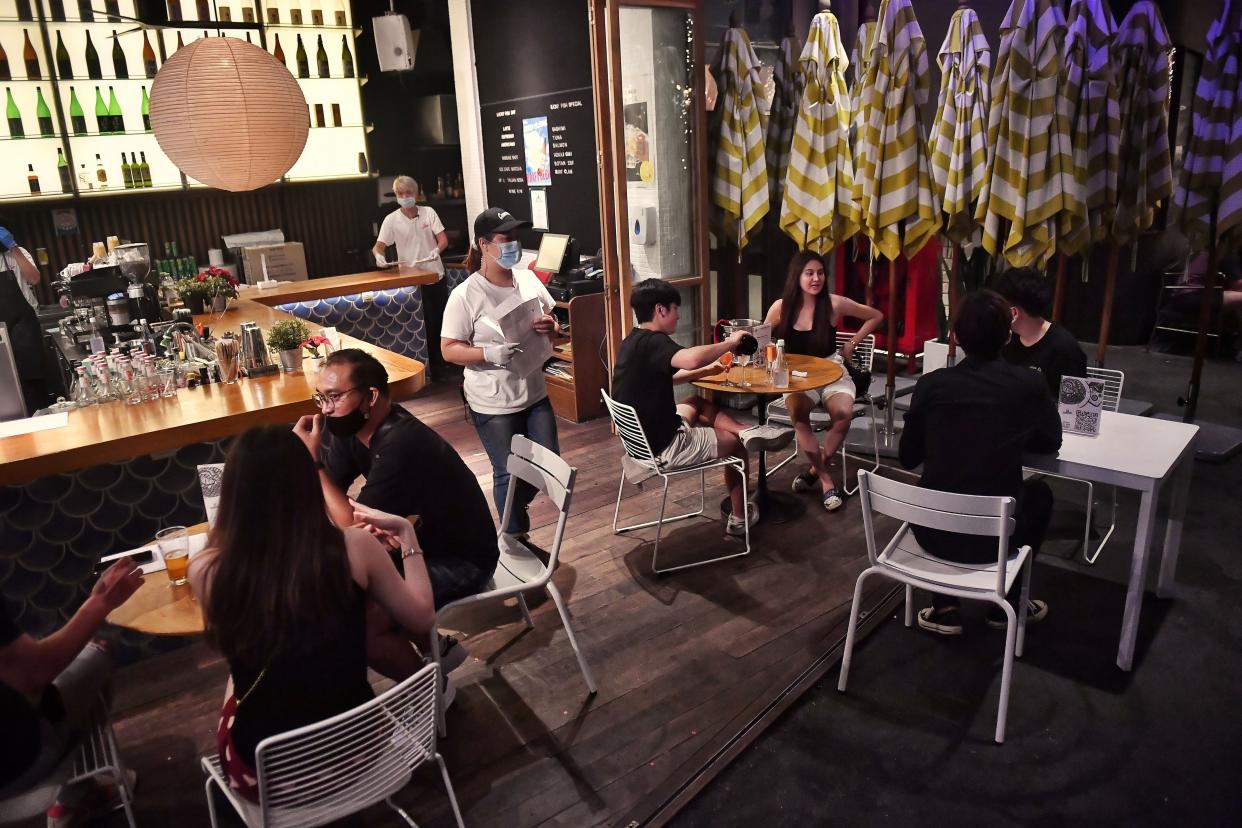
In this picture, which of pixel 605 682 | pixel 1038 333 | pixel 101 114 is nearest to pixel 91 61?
pixel 101 114

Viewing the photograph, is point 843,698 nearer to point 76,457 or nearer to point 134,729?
point 134,729

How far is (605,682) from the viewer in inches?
121

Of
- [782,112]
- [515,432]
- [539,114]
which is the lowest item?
[515,432]

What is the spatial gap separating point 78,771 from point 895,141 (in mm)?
4927

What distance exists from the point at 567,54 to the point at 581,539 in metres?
4.46

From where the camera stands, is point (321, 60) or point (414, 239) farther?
point (321, 60)

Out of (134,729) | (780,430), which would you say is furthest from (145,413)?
(780,430)

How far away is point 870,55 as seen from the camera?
525 cm

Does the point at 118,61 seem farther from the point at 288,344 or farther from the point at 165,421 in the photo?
the point at 165,421

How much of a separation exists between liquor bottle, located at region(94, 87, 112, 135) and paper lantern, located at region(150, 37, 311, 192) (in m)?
3.94

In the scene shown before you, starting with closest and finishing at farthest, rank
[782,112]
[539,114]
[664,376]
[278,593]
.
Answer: [278,593] < [664,376] < [782,112] < [539,114]

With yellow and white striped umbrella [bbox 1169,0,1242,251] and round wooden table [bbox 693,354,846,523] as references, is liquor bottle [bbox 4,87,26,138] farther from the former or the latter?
yellow and white striped umbrella [bbox 1169,0,1242,251]

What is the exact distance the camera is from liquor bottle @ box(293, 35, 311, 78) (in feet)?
24.6

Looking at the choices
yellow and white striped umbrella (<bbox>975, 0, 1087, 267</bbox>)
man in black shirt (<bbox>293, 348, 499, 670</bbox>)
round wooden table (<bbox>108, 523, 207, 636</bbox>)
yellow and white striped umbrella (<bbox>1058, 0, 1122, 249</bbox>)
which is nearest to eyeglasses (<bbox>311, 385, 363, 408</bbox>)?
man in black shirt (<bbox>293, 348, 499, 670</bbox>)
